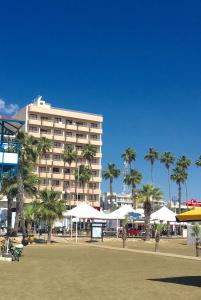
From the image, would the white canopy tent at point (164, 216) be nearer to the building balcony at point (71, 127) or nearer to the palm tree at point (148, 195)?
the palm tree at point (148, 195)

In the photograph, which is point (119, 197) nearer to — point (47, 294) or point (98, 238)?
point (98, 238)

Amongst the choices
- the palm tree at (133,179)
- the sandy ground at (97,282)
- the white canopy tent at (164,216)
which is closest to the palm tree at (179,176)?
the palm tree at (133,179)

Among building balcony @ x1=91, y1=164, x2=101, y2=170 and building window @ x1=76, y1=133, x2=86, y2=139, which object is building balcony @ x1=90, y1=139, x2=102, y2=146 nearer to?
building window @ x1=76, y1=133, x2=86, y2=139

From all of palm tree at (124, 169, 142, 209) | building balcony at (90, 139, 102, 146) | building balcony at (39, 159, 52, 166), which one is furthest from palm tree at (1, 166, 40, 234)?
palm tree at (124, 169, 142, 209)

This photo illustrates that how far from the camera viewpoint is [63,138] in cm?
11038

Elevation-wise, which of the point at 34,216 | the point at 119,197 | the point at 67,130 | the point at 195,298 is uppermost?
the point at 67,130

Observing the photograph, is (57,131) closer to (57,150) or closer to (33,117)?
(57,150)

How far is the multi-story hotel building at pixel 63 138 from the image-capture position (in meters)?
107

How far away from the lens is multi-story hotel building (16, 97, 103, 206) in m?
107

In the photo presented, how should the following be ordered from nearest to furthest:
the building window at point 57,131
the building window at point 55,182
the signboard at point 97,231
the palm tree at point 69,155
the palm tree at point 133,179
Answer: the signboard at point 97,231, the palm tree at point 69,155, the building window at point 55,182, the building window at point 57,131, the palm tree at point 133,179

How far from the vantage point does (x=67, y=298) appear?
1392cm

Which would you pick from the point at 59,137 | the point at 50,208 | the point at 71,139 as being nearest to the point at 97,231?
the point at 50,208

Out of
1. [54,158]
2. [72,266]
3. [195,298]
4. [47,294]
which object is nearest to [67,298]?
[47,294]

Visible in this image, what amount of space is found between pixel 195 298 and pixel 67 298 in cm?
379
